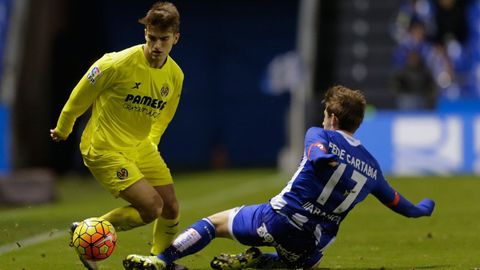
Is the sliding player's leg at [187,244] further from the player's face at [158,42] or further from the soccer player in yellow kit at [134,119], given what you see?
the player's face at [158,42]

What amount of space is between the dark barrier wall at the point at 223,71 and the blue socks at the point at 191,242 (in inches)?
783

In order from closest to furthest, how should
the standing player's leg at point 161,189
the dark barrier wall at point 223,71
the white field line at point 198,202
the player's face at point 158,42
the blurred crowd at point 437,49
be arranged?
the player's face at point 158,42 < the standing player's leg at point 161,189 < the white field line at point 198,202 < the blurred crowd at point 437,49 < the dark barrier wall at point 223,71

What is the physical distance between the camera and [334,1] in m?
24.0

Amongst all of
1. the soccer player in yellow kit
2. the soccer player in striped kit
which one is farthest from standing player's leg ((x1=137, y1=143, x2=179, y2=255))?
the soccer player in striped kit

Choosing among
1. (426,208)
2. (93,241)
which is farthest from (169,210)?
(426,208)

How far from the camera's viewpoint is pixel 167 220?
9008mm

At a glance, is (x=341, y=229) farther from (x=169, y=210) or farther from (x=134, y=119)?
(x=134, y=119)

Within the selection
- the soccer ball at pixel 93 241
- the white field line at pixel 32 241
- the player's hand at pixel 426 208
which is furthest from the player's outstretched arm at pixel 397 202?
the white field line at pixel 32 241

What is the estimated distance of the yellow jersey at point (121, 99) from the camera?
8.64 meters

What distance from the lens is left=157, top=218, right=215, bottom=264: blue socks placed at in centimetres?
838

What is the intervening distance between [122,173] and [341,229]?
406 centimetres

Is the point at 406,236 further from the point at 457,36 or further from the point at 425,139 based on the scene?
the point at 457,36

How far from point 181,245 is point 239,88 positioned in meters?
20.5

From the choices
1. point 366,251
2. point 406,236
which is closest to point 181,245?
point 366,251
